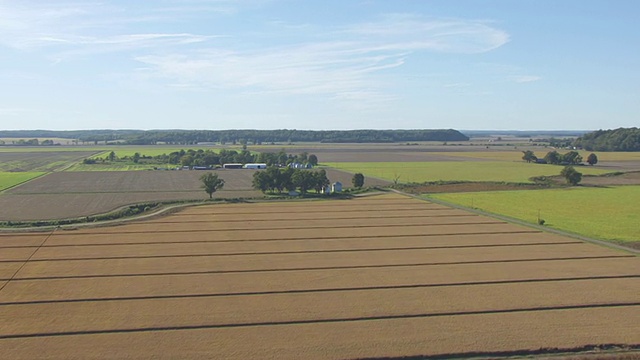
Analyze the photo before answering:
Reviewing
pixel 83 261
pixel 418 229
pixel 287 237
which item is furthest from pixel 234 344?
pixel 418 229

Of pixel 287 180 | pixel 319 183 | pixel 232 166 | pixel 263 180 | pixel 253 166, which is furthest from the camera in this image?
pixel 232 166

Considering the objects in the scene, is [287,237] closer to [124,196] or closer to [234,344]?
[234,344]

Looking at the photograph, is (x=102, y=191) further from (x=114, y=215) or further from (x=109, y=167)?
(x=109, y=167)

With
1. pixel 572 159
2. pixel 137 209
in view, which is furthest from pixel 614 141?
pixel 137 209

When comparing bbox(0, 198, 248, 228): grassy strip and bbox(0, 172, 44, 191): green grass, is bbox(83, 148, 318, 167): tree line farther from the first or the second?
bbox(0, 198, 248, 228): grassy strip

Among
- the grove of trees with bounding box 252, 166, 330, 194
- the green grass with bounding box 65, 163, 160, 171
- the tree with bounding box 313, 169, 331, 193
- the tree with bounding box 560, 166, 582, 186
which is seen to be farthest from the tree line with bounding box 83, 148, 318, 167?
the tree with bounding box 560, 166, 582, 186

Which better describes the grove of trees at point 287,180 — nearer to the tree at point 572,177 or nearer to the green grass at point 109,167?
the tree at point 572,177
